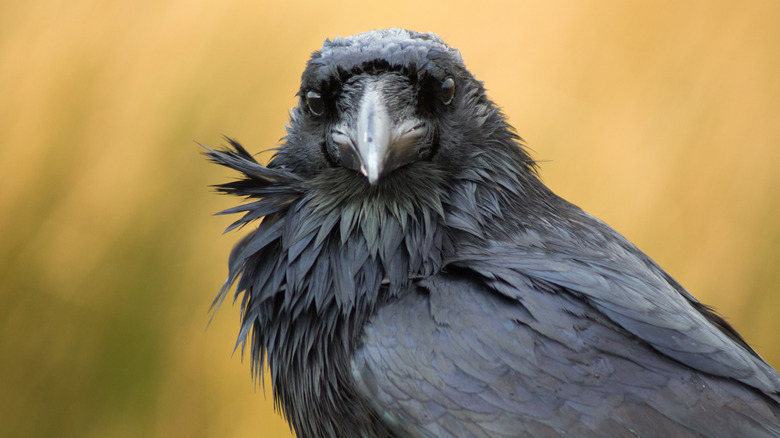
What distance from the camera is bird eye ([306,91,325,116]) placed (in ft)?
6.21

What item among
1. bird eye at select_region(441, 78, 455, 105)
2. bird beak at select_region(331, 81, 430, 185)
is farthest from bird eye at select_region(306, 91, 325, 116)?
bird eye at select_region(441, 78, 455, 105)

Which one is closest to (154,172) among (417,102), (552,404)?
(417,102)

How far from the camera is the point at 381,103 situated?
174 centimetres

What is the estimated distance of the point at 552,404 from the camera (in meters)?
1.50

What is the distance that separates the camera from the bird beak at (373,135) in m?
1.67

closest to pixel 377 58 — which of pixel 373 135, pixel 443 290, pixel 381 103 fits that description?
pixel 381 103

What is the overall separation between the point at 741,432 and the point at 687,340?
237mm

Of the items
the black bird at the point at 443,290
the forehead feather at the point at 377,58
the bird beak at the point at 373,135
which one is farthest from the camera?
the forehead feather at the point at 377,58

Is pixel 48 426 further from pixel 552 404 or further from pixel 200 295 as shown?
pixel 552 404

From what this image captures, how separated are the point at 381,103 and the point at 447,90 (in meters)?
0.27

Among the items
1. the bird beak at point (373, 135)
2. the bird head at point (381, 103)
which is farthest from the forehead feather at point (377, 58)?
the bird beak at point (373, 135)

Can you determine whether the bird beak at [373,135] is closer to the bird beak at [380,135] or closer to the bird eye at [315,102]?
the bird beak at [380,135]

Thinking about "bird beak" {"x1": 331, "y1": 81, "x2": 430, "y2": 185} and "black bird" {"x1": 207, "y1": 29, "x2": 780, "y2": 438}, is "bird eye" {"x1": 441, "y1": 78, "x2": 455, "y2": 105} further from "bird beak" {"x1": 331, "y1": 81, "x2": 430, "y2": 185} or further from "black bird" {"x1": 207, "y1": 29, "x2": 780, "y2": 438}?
"bird beak" {"x1": 331, "y1": 81, "x2": 430, "y2": 185}

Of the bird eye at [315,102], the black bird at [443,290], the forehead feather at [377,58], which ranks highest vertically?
the forehead feather at [377,58]
